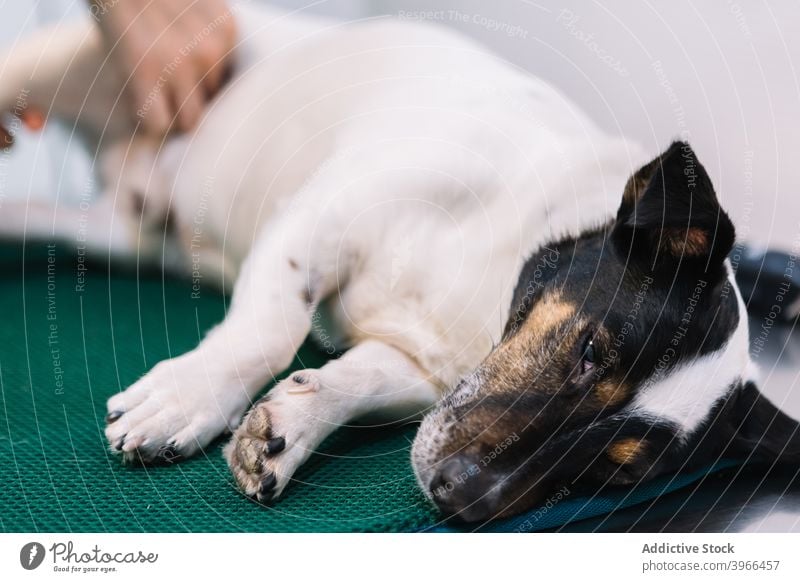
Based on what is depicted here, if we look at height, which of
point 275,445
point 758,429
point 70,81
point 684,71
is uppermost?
point 684,71

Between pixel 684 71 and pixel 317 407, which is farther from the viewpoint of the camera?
pixel 684 71

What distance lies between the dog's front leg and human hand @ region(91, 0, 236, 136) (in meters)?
0.30

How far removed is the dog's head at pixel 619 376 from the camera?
38.3 inches

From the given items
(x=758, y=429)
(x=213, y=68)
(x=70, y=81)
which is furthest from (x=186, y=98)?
(x=758, y=429)

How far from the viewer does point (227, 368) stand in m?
1.03

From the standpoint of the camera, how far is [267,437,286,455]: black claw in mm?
945

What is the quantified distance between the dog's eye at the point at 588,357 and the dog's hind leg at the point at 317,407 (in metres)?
0.25

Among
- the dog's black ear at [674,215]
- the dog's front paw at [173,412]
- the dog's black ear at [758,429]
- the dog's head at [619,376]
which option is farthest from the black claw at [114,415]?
the dog's black ear at [758,429]

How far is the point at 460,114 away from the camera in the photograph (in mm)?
1262

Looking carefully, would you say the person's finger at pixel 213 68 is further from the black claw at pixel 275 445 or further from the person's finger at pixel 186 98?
the black claw at pixel 275 445

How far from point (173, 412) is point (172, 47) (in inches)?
22.7

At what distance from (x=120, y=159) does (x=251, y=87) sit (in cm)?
23

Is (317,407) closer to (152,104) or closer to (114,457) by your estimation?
(114,457)

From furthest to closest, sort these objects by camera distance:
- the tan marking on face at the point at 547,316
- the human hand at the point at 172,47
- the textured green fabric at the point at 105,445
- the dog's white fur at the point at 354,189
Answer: the human hand at the point at 172,47
the dog's white fur at the point at 354,189
the tan marking on face at the point at 547,316
the textured green fabric at the point at 105,445
